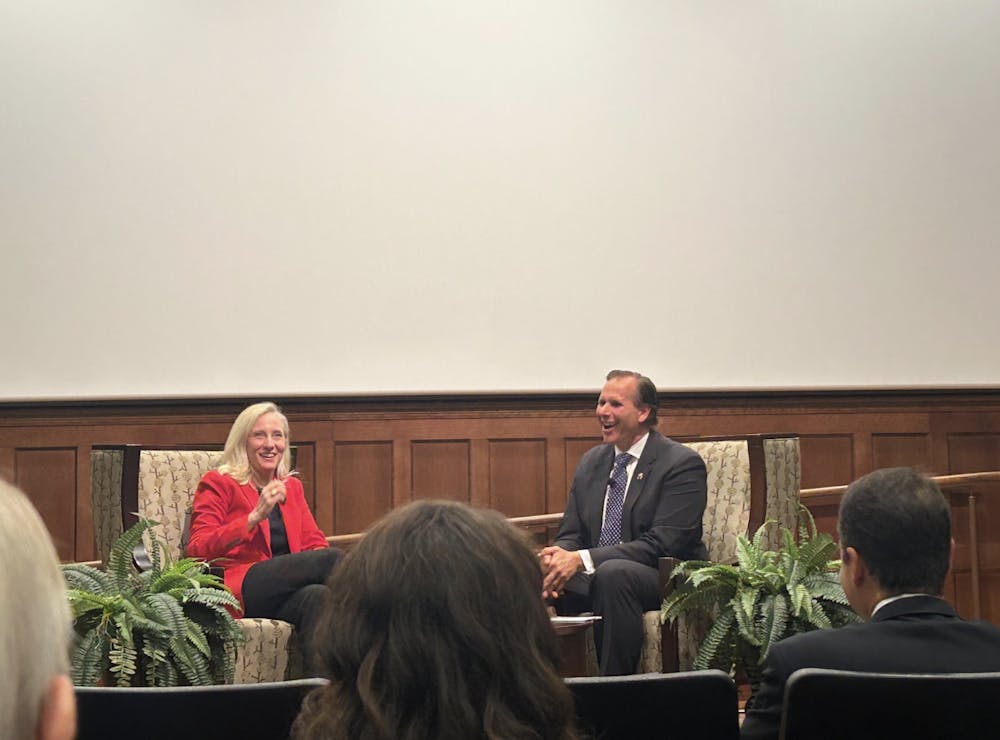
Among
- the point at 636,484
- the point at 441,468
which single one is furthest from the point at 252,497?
the point at 441,468

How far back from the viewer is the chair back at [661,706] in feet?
5.47

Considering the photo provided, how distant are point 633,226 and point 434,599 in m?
5.52

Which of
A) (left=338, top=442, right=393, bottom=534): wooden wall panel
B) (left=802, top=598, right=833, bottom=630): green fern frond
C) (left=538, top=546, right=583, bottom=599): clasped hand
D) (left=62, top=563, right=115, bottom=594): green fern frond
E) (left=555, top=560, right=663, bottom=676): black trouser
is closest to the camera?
(left=62, top=563, right=115, bottom=594): green fern frond

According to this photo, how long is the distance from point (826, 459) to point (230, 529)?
3.66 m

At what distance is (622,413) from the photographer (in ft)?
16.1

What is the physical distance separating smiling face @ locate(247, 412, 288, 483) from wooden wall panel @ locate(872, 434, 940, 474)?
3.65 meters

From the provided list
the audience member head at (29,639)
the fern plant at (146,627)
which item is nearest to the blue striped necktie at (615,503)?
the fern plant at (146,627)

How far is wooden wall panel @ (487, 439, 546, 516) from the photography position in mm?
6391

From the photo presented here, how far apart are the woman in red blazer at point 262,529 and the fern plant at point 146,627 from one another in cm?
63

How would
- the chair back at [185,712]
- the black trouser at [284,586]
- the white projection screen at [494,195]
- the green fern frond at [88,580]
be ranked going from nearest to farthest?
the chair back at [185,712]
the green fern frond at [88,580]
the black trouser at [284,586]
the white projection screen at [494,195]

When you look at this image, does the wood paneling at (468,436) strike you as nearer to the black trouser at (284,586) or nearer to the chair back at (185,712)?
the black trouser at (284,586)

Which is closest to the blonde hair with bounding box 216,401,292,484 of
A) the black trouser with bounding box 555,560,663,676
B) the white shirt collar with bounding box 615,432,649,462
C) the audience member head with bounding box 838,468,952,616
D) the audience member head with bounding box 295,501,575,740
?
the black trouser with bounding box 555,560,663,676

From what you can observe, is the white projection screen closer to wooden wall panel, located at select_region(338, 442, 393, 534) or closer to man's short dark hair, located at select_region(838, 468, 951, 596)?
wooden wall panel, located at select_region(338, 442, 393, 534)

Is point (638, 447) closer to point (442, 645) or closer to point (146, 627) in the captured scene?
point (146, 627)
